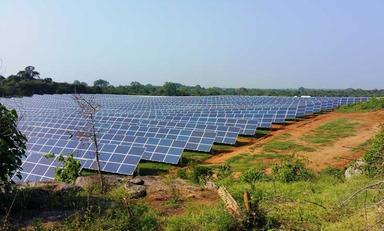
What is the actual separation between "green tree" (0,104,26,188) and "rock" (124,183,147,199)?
2964 mm

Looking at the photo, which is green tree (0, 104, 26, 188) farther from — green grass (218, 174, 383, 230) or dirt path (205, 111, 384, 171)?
dirt path (205, 111, 384, 171)

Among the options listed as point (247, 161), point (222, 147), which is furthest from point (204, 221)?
point (222, 147)

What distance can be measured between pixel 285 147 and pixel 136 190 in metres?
17.4

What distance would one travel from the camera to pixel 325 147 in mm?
25859

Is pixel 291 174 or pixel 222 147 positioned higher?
pixel 291 174

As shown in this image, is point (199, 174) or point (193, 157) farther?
point (193, 157)

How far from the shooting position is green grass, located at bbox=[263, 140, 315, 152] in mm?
25539

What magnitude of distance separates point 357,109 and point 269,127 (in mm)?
15307

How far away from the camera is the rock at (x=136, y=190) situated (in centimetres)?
1037

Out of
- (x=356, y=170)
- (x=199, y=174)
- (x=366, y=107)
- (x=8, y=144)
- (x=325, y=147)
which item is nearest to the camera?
(x=8, y=144)

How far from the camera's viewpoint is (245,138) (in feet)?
103

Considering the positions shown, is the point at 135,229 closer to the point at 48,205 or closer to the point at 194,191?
the point at 48,205

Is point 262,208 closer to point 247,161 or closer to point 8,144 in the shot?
point 8,144

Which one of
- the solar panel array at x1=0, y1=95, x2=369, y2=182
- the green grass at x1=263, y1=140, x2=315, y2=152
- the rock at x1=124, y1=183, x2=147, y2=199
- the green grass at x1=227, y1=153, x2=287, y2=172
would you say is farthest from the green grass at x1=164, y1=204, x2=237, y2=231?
the green grass at x1=263, y1=140, x2=315, y2=152
